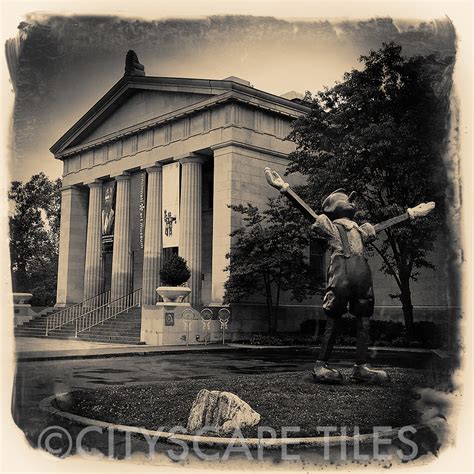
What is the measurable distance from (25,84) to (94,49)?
80.8 inches

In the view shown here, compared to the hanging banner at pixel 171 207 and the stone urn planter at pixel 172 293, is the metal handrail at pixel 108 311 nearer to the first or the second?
the hanging banner at pixel 171 207

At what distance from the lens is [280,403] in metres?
7.96

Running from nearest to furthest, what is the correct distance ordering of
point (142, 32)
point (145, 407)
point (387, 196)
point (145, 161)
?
point (145, 407), point (142, 32), point (387, 196), point (145, 161)

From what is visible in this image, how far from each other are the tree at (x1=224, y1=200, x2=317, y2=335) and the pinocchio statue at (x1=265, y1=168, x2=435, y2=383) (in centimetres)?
1547

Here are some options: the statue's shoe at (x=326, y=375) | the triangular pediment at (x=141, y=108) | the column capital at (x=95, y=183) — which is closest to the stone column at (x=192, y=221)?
the triangular pediment at (x=141, y=108)

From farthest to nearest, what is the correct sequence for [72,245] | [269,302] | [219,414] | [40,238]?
[72,245], [40,238], [269,302], [219,414]

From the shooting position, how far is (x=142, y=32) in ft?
30.4

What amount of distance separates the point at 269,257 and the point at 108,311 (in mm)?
11971

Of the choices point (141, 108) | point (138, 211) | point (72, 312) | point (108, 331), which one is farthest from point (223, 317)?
point (141, 108)

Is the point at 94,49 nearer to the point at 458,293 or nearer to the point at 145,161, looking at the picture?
the point at 458,293

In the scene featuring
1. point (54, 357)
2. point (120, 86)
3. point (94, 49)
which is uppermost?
point (120, 86)

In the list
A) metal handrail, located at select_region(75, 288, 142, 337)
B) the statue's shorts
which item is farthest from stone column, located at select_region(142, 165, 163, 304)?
the statue's shorts

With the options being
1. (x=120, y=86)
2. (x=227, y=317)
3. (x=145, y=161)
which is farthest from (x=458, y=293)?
(x=120, y=86)

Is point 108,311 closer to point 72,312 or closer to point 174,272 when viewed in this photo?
point 72,312
